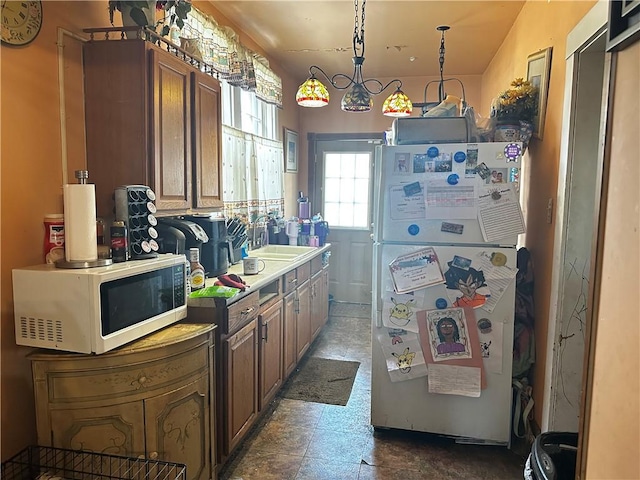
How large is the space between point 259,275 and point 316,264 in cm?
125

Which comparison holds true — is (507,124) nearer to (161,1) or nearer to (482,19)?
(482,19)

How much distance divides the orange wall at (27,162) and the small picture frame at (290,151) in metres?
3.07

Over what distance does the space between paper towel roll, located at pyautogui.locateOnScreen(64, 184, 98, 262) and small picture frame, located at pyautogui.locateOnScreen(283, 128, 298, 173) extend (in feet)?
11.0

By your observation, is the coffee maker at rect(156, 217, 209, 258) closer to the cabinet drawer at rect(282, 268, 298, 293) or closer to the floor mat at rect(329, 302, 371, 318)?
the cabinet drawer at rect(282, 268, 298, 293)

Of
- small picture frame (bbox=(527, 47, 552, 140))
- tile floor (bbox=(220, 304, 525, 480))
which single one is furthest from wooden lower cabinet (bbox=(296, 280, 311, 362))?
small picture frame (bbox=(527, 47, 552, 140))

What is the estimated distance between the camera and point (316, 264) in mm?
3854

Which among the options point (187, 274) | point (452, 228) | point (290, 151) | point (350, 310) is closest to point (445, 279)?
point (452, 228)

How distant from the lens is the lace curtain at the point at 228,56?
270 cm

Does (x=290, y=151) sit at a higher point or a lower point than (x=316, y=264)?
higher

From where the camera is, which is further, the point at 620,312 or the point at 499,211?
the point at 499,211

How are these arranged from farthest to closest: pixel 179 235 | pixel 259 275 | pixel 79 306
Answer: pixel 259 275 → pixel 179 235 → pixel 79 306

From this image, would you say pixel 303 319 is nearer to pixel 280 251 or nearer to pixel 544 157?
pixel 280 251

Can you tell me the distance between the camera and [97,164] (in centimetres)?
193

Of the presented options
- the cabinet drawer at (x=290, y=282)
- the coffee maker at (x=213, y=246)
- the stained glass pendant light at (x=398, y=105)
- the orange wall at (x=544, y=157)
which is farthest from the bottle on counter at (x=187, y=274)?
the stained glass pendant light at (x=398, y=105)
